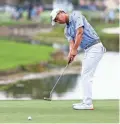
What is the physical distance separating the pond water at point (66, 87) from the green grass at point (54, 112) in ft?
17.8

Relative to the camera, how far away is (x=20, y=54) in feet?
97.8

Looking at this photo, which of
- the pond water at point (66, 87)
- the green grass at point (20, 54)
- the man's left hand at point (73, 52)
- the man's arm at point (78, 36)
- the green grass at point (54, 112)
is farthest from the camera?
the green grass at point (20, 54)

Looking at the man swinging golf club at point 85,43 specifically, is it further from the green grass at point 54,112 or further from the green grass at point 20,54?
the green grass at point 20,54

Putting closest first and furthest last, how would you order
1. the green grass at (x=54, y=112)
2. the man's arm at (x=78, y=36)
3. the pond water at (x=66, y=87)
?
the green grass at (x=54, y=112) < the man's arm at (x=78, y=36) < the pond water at (x=66, y=87)

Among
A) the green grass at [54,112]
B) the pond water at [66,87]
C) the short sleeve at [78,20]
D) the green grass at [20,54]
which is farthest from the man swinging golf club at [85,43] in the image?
the green grass at [20,54]

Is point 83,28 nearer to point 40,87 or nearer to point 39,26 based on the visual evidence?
point 40,87

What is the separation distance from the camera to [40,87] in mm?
19547

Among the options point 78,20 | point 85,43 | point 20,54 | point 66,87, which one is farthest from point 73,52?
point 20,54

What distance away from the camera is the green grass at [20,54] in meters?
25.6

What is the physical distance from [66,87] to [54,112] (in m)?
10.4

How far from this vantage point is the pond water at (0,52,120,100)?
16562 mm

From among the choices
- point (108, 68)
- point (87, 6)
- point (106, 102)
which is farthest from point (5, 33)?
point (106, 102)

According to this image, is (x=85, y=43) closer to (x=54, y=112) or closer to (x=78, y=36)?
(x=78, y=36)

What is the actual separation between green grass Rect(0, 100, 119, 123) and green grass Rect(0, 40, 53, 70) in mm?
14120
